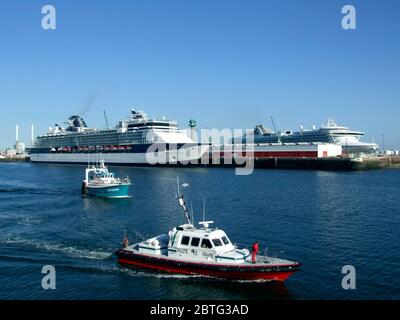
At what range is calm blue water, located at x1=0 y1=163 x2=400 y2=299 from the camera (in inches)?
814

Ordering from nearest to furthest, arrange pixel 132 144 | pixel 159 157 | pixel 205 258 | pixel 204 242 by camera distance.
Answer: pixel 205 258 → pixel 204 242 → pixel 159 157 → pixel 132 144

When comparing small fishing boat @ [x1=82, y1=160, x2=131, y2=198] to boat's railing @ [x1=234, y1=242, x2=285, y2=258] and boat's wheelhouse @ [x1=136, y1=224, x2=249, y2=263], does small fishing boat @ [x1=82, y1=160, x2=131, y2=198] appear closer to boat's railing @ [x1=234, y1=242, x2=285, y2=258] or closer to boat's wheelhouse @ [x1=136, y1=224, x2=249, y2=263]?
boat's railing @ [x1=234, y1=242, x2=285, y2=258]

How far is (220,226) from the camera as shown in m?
33.7

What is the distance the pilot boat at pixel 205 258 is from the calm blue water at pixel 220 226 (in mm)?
543

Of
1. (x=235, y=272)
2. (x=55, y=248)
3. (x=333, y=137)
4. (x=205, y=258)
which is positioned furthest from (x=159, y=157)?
(x=235, y=272)

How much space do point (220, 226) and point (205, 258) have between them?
11721 millimetres

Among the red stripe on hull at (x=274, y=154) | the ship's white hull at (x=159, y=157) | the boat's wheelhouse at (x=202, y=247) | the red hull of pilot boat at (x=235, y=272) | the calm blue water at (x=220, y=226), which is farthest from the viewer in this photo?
the ship's white hull at (x=159, y=157)

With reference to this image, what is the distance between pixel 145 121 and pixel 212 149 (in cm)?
2104

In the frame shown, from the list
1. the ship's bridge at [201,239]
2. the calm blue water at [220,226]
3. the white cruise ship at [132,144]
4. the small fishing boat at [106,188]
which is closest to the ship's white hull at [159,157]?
the white cruise ship at [132,144]

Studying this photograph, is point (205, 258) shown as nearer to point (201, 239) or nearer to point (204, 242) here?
point (204, 242)

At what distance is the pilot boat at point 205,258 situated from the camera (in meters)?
20.9

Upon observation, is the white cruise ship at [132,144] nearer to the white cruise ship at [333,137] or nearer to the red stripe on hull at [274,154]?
the red stripe on hull at [274,154]

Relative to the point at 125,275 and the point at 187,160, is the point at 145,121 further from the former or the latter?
the point at 125,275
